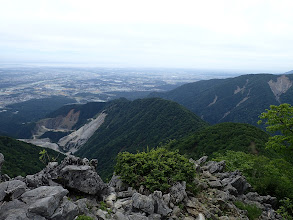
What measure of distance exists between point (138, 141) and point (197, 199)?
68565 millimetres

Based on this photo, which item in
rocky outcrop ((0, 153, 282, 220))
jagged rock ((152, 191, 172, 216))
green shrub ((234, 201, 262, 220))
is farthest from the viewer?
green shrub ((234, 201, 262, 220))

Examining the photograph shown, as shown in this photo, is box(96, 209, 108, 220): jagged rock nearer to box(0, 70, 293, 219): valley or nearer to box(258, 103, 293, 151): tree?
box(0, 70, 293, 219): valley

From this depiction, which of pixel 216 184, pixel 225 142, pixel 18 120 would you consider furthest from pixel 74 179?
pixel 18 120

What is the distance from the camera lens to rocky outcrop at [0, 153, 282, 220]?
783 centimetres

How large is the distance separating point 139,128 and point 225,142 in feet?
169

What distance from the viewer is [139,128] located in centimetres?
8825

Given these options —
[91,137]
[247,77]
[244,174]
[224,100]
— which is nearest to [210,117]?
[224,100]

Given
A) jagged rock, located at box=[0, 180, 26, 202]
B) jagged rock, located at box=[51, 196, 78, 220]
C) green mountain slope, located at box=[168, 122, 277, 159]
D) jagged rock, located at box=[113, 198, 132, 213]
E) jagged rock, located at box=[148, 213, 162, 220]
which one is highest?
jagged rock, located at box=[0, 180, 26, 202]

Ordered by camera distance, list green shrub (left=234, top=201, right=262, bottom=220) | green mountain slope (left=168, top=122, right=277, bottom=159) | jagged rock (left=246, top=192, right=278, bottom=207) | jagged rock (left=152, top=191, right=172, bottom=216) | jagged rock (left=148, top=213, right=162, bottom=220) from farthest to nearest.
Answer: green mountain slope (left=168, top=122, right=277, bottom=159) < jagged rock (left=246, top=192, right=278, bottom=207) < green shrub (left=234, top=201, right=262, bottom=220) < jagged rock (left=152, top=191, right=172, bottom=216) < jagged rock (left=148, top=213, right=162, bottom=220)

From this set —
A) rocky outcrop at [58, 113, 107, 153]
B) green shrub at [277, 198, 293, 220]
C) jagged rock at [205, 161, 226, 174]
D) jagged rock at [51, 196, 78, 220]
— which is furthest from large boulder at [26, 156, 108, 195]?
rocky outcrop at [58, 113, 107, 153]

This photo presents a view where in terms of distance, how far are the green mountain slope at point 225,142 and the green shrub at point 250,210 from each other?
76.6 feet

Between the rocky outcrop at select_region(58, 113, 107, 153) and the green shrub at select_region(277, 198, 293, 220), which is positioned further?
the rocky outcrop at select_region(58, 113, 107, 153)

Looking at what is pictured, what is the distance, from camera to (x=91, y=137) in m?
106

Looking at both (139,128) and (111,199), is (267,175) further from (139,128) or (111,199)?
(139,128)
